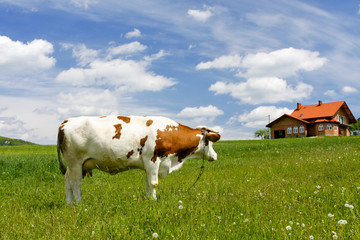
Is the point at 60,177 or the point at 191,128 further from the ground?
the point at 191,128

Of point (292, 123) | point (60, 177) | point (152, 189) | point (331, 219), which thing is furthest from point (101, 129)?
point (292, 123)

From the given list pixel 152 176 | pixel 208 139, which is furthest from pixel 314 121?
pixel 152 176

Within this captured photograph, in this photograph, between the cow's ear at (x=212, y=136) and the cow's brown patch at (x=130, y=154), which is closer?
the cow's brown patch at (x=130, y=154)

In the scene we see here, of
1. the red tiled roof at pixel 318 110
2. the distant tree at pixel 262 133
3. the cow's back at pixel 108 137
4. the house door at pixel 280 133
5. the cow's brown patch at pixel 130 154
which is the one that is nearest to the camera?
the cow's back at pixel 108 137

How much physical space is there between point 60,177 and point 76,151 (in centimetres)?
836

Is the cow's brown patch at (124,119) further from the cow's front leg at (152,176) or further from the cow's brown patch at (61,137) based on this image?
the cow's brown patch at (61,137)

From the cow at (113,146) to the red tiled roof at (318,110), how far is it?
73115 mm

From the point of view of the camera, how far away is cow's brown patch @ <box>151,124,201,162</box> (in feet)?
25.9

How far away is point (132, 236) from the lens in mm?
4453

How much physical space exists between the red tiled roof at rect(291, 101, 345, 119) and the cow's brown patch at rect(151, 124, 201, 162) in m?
71.8

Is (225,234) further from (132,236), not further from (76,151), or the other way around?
(76,151)

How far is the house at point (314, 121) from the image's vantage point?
237ft

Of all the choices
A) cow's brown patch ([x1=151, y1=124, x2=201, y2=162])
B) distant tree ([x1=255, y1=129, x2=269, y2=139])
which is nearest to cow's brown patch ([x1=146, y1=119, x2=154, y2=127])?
cow's brown patch ([x1=151, y1=124, x2=201, y2=162])

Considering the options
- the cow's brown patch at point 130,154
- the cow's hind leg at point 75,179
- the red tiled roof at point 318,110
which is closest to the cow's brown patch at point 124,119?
the cow's brown patch at point 130,154
